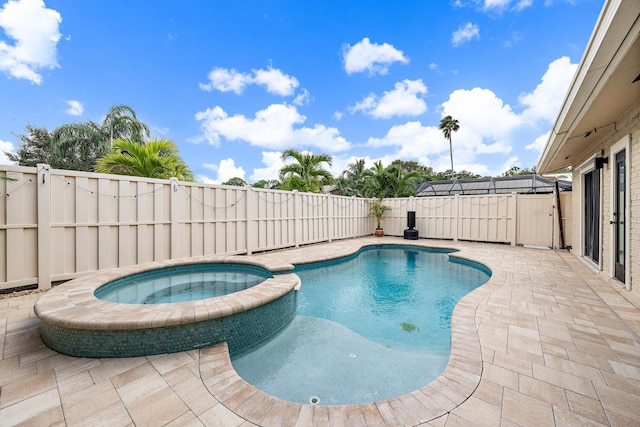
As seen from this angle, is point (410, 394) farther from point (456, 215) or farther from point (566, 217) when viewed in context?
point (456, 215)

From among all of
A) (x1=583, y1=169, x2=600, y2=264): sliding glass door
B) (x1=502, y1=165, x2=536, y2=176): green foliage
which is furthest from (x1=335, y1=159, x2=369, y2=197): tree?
(x1=502, y1=165, x2=536, y2=176): green foliage

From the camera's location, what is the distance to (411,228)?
36.6ft

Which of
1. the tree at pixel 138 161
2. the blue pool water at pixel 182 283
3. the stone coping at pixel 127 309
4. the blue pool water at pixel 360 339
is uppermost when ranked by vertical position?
the tree at pixel 138 161

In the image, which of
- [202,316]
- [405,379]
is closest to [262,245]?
[202,316]

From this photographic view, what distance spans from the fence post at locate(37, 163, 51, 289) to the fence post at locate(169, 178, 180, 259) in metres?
1.86

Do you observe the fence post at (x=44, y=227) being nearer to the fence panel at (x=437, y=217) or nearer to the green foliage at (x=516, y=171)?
the fence panel at (x=437, y=217)

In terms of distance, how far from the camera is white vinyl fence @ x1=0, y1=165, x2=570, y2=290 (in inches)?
157

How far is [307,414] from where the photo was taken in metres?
1.62

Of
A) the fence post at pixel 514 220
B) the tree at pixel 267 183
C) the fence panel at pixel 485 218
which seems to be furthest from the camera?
the tree at pixel 267 183

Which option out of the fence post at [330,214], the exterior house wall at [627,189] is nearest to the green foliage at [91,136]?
the fence post at [330,214]

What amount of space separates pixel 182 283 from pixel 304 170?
7.08 m

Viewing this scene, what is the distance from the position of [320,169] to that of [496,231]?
7.18 metres

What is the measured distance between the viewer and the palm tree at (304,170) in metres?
10.2

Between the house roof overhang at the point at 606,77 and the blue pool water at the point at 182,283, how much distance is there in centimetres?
463
